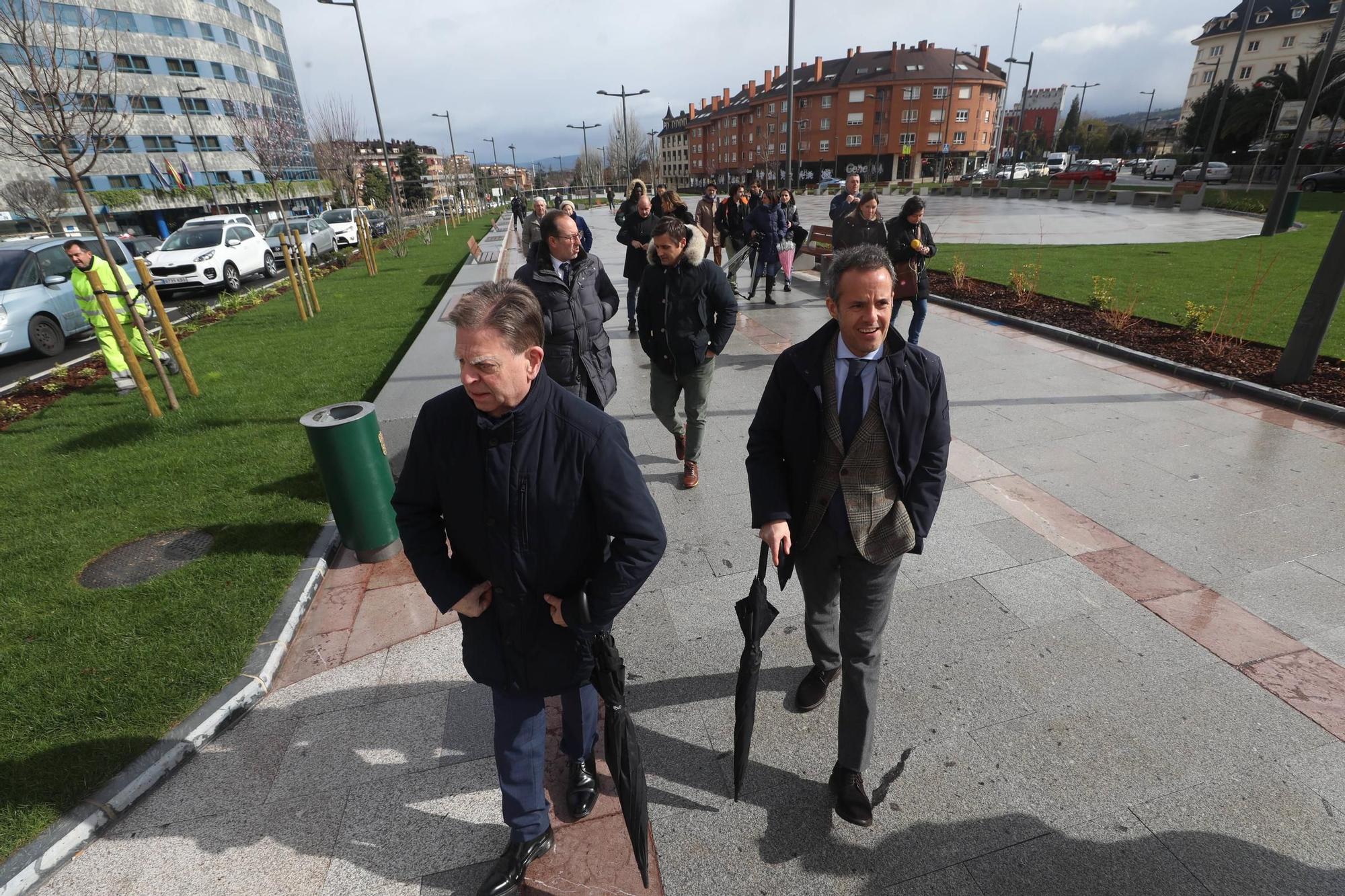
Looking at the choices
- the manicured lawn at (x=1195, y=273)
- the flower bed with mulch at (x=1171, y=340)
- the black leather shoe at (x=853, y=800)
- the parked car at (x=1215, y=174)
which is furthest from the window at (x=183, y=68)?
the parked car at (x=1215, y=174)

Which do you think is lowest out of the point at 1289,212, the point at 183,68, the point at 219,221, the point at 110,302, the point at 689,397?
the point at 1289,212

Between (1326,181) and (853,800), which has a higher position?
(1326,181)

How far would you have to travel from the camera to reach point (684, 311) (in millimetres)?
4699

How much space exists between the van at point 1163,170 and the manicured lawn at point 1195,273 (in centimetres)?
3692

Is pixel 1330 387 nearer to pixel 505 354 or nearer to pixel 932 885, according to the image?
pixel 932 885

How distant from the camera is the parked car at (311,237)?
67.2 ft

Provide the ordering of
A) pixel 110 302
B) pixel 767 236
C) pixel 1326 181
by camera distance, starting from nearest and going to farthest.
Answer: pixel 110 302, pixel 767 236, pixel 1326 181

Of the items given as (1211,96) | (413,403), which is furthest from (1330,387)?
(1211,96)

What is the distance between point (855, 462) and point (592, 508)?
0.96 metres

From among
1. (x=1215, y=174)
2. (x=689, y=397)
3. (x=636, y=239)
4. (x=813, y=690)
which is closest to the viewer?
(x=813, y=690)

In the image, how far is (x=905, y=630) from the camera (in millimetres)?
3518

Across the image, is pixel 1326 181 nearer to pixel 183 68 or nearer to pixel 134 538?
pixel 134 538

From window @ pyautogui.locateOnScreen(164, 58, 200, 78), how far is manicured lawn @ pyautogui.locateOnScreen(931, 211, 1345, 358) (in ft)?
192

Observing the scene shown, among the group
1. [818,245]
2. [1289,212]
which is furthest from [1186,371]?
[1289,212]
